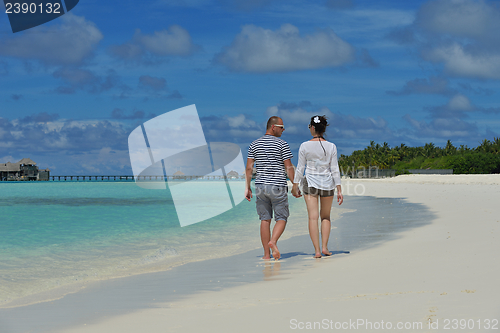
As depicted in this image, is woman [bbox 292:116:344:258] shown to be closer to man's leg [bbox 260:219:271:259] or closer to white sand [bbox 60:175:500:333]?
man's leg [bbox 260:219:271:259]

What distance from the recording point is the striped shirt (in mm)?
5707

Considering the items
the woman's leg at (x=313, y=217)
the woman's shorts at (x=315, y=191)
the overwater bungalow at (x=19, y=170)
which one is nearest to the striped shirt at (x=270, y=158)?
the woman's shorts at (x=315, y=191)

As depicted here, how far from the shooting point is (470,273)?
4.39m

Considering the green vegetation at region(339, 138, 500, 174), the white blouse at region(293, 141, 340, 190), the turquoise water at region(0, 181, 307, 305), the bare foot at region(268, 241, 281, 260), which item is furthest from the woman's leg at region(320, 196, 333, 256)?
the green vegetation at region(339, 138, 500, 174)

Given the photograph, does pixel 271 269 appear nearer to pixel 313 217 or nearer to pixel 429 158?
pixel 313 217

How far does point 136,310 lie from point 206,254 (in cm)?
377

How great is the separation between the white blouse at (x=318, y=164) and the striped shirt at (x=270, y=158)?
20cm

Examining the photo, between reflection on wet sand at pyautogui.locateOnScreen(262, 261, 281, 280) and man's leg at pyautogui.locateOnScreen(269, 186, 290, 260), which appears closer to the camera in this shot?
reflection on wet sand at pyautogui.locateOnScreen(262, 261, 281, 280)

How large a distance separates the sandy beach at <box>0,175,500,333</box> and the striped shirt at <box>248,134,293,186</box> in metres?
1.13

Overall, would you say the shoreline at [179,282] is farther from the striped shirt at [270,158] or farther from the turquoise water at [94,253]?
the striped shirt at [270,158]

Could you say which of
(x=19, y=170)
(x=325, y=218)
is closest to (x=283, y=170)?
(x=325, y=218)

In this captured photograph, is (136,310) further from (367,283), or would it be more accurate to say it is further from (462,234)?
(462,234)

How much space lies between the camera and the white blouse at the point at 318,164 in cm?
579

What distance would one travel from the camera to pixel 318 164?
5.80m
